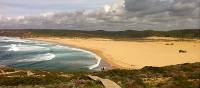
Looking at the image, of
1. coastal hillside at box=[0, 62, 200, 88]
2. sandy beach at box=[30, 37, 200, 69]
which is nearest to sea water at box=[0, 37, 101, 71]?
sandy beach at box=[30, 37, 200, 69]

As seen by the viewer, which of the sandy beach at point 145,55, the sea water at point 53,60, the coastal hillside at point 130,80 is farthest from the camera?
the sandy beach at point 145,55

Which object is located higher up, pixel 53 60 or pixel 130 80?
pixel 130 80

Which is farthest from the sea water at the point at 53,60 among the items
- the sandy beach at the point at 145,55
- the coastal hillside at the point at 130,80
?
the coastal hillside at the point at 130,80

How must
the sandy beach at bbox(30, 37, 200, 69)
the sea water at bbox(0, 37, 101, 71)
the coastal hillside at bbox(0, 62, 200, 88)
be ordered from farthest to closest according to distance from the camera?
the sandy beach at bbox(30, 37, 200, 69) < the sea water at bbox(0, 37, 101, 71) < the coastal hillside at bbox(0, 62, 200, 88)

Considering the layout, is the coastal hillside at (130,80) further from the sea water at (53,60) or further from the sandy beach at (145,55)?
the sea water at (53,60)

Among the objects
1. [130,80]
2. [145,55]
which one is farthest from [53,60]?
[130,80]

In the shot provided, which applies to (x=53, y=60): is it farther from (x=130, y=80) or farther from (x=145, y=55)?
(x=130, y=80)

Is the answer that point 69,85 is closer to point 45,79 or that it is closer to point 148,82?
point 45,79

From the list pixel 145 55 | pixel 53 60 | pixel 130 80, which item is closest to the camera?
pixel 130 80

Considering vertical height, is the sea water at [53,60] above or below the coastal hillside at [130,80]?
below

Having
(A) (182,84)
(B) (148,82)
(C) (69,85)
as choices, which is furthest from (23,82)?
(A) (182,84)

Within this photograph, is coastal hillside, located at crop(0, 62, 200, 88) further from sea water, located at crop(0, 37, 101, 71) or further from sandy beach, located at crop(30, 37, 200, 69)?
sea water, located at crop(0, 37, 101, 71)
